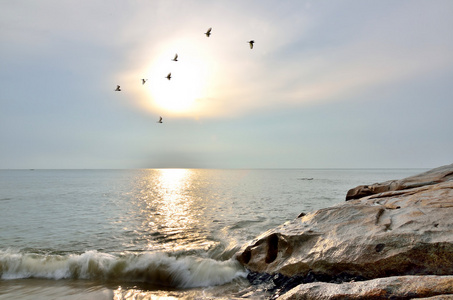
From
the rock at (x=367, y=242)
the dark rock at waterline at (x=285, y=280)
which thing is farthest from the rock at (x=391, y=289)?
the dark rock at waterline at (x=285, y=280)

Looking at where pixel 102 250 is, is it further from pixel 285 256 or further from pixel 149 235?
pixel 285 256

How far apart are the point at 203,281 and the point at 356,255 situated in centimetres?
495

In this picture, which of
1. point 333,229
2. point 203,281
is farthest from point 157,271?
point 333,229

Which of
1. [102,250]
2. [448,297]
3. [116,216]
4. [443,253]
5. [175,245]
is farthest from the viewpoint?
[116,216]

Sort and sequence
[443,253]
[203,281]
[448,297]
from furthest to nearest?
[203,281] < [443,253] < [448,297]

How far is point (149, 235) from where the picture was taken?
16.0 m

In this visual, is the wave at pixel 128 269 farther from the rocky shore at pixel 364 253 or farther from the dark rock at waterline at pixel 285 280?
the rocky shore at pixel 364 253

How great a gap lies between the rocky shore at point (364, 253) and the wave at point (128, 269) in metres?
1.01

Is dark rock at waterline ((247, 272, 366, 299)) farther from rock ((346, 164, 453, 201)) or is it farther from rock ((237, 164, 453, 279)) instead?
rock ((346, 164, 453, 201))

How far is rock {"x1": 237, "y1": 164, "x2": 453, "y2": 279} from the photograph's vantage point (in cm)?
606

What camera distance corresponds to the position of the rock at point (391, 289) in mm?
3869

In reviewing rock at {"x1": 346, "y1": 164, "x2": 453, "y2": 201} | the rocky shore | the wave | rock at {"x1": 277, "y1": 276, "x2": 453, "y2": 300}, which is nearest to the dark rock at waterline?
the rocky shore

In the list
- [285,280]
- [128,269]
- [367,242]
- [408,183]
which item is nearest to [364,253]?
[367,242]

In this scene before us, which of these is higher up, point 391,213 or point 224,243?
point 391,213
